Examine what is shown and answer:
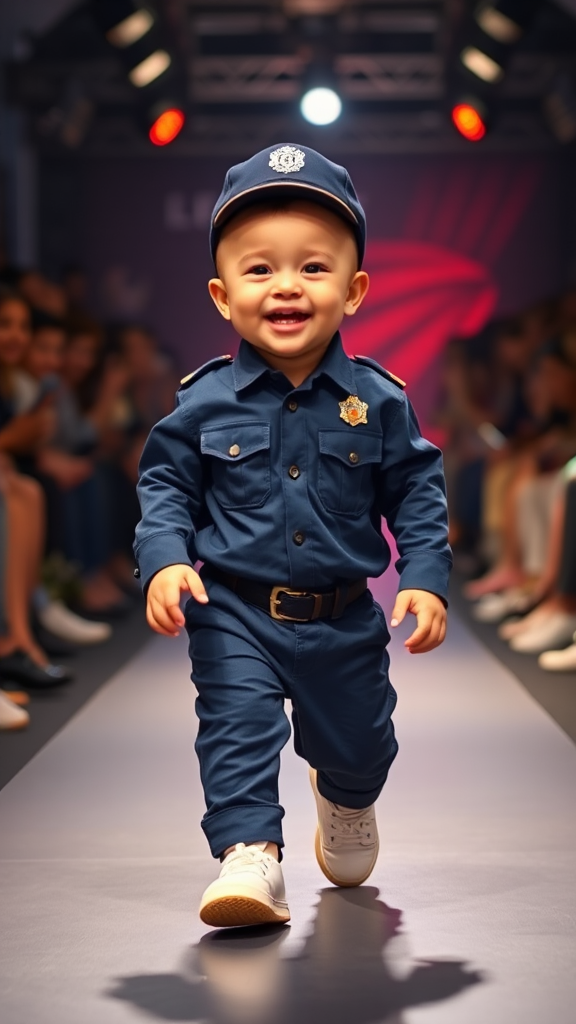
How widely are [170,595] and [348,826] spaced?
49 cm

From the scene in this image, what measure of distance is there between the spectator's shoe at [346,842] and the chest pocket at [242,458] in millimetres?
427

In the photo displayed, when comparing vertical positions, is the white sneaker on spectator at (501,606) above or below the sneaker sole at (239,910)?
above

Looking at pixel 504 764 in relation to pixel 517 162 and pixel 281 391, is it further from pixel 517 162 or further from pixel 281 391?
pixel 517 162

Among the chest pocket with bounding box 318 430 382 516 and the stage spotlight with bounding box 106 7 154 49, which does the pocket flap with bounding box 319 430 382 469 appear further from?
the stage spotlight with bounding box 106 7 154 49

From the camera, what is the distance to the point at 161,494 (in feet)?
7.16

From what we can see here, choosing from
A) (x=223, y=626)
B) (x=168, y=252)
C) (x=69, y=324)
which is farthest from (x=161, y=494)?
(x=168, y=252)

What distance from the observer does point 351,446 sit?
218cm

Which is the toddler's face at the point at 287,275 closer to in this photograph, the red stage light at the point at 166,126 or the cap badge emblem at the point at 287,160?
the cap badge emblem at the point at 287,160

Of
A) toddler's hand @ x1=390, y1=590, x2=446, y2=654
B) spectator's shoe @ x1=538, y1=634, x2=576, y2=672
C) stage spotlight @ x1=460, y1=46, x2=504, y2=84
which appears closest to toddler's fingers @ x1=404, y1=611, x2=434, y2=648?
toddler's hand @ x1=390, y1=590, x2=446, y2=654

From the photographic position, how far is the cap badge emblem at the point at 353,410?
7.20 ft

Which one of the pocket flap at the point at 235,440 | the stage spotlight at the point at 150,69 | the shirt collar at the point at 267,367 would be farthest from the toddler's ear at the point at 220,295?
the stage spotlight at the point at 150,69

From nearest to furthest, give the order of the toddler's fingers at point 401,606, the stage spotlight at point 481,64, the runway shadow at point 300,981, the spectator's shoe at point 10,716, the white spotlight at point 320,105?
the runway shadow at point 300,981, the toddler's fingers at point 401,606, the spectator's shoe at point 10,716, the stage spotlight at point 481,64, the white spotlight at point 320,105

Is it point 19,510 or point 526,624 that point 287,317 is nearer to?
point 19,510

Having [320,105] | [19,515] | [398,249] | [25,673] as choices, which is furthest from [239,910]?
[398,249]
